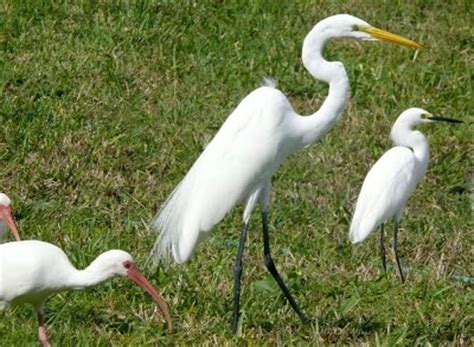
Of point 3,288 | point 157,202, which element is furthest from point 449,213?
point 3,288

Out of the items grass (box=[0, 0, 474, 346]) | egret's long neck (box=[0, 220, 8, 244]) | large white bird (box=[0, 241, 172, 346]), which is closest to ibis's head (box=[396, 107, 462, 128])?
grass (box=[0, 0, 474, 346])

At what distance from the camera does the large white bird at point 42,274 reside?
4930mm

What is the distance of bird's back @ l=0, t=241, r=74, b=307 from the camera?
4.92 meters

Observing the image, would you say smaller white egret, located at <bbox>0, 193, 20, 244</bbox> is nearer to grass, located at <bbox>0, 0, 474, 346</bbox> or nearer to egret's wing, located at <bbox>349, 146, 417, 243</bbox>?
grass, located at <bbox>0, 0, 474, 346</bbox>

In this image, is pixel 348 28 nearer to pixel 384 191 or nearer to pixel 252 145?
pixel 252 145

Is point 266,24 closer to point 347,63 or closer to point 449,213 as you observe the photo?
point 347,63

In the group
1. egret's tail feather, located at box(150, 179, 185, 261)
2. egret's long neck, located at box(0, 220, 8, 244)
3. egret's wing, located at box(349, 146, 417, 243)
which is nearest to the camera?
egret's tail feather, located at box(150, 179, 185, 261)

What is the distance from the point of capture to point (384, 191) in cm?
650

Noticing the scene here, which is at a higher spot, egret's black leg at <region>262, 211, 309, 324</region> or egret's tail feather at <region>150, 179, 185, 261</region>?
egret's tail feather at <region>150, 179, 185, 261</region>

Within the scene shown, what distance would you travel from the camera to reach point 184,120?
7.91 metres

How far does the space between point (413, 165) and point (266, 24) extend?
270 centimetres

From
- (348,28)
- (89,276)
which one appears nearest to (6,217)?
(89,276)

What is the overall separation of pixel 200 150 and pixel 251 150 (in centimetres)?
203

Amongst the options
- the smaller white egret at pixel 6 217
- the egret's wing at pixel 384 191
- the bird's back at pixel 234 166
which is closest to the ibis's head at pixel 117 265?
the bird's back at pixel 234 166
